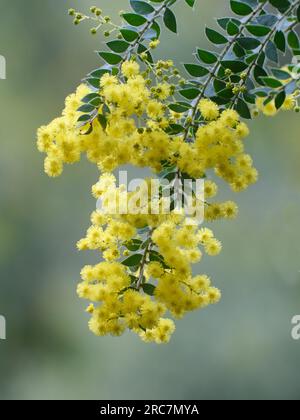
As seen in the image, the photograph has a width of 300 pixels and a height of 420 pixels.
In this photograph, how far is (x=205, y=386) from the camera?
3746 mm

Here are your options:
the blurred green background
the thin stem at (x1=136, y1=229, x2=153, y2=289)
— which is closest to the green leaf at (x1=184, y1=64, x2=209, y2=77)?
the thin stem at (x1=136, y1=229, x2=153, y2=289)

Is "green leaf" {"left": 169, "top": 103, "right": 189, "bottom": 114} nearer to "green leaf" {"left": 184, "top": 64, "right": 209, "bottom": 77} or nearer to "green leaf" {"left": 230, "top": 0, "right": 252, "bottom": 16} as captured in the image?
"green leaf" {"left": 184, "top": 64, "right": 209, "bottom": 77}

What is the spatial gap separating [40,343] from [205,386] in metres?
1.13

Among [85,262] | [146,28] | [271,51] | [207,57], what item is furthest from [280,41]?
[85,262]

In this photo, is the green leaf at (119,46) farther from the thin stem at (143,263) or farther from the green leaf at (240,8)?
the thin stem at (143,263)

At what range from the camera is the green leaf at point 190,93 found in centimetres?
128

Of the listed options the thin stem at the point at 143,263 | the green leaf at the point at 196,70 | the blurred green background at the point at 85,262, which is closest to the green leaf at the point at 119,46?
the green leaf at the point at 196,70

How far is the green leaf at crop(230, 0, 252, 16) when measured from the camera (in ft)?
4.17

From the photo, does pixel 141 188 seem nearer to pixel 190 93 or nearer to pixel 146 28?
pixel 190 93

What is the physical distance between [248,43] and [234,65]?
5 cm

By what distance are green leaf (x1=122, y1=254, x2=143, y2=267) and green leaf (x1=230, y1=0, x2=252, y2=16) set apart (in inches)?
19.8

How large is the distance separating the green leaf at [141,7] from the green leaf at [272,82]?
0.28 meters

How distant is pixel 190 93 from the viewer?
4.22 ft
